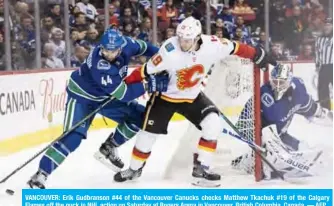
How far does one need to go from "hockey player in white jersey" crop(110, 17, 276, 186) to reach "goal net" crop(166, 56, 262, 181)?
7 cm

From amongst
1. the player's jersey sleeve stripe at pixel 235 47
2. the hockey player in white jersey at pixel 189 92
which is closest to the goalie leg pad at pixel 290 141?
the hockey player in white jersey at pixel 189 92

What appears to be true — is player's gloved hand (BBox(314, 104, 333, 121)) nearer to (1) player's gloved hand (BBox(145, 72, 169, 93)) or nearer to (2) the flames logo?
(2) the flames logo

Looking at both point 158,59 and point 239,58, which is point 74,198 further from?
point 239,58

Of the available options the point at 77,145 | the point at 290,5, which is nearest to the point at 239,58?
the point at 290,5

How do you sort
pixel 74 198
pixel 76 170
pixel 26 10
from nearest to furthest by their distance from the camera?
pixel 74 198, pixel 76 170, pixel 26 10

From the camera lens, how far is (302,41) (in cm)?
316

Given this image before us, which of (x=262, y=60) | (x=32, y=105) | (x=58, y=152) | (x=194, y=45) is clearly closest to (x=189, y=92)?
(x=194, y=45)

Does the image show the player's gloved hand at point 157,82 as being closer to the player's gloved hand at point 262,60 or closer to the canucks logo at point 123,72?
the canucks logo at point 123,72

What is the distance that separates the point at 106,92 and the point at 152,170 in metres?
0.31

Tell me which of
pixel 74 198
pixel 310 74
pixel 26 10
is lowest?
pixel 74 198

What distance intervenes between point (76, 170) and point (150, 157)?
262 millimetres

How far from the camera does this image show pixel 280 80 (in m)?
3.01

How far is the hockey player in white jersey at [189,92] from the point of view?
2.88 m

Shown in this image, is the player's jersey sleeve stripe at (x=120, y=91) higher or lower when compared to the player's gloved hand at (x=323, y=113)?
higher
